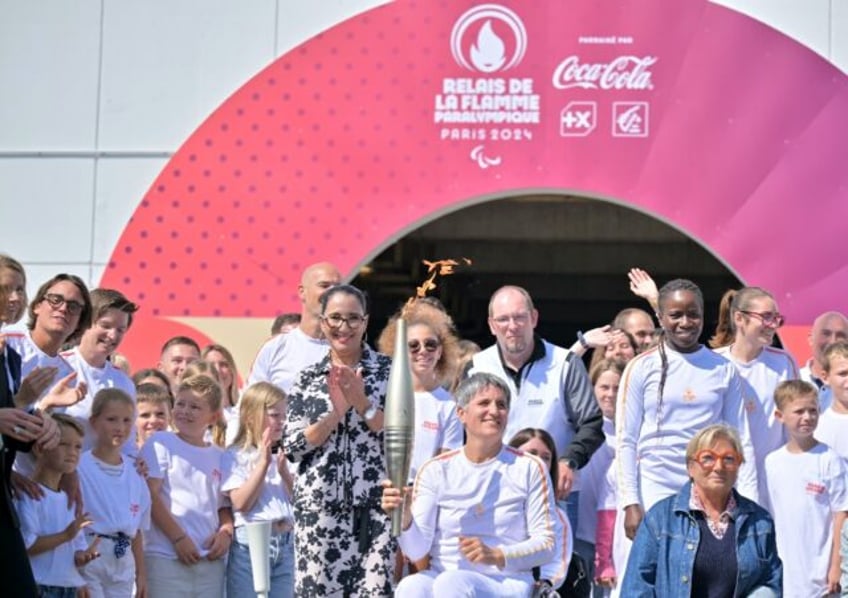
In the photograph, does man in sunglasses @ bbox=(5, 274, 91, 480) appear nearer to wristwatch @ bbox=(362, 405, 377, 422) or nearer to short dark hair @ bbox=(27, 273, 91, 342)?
short dark hair @ bbox=(27, 273, 91, 342)

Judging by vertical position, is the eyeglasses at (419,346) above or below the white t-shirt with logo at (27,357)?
above

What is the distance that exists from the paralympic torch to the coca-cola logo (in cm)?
587

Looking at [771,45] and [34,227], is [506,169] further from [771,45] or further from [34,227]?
[34,227]

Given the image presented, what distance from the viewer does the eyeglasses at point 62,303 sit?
7594 millimetres

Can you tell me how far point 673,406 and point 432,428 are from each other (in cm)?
121

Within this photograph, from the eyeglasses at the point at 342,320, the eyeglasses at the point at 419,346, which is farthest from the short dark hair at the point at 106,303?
the eyeglasses at the point at 342,320

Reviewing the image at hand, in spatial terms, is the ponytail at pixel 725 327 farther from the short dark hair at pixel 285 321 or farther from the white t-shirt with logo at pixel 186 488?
the white t-shirt with logo at pixel 186 488

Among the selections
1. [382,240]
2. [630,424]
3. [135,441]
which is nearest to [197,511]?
[135,441]

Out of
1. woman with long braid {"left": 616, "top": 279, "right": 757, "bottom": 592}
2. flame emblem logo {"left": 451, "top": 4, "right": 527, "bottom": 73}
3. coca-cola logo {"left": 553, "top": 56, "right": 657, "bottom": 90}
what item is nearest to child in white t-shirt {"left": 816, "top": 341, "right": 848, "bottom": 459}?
woman with long braid {"left": 616, "top": 279, "right": 757, "bottom": 592}

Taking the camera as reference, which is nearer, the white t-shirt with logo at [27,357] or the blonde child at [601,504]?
the white t-shirt with logo at [27,357]

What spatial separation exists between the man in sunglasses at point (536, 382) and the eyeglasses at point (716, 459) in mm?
1706

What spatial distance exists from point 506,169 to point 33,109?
360 centimetres

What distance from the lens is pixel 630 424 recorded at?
835 cm

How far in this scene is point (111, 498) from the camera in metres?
7.99
